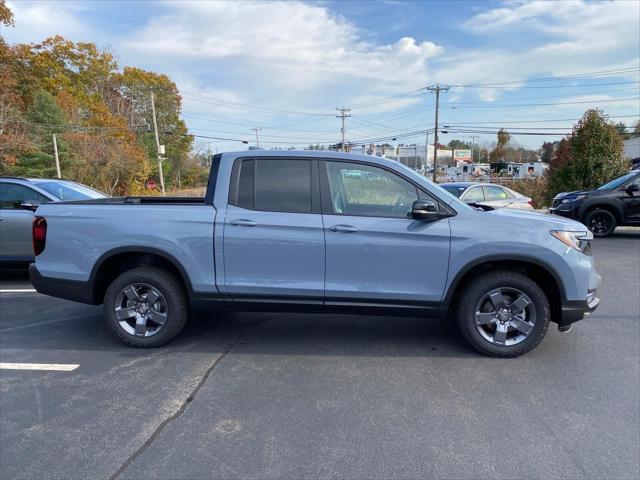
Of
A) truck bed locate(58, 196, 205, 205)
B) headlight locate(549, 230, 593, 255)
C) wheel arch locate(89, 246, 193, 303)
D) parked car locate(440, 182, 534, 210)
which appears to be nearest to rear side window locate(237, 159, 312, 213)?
truck bed locate(58, 196, 205, 205)

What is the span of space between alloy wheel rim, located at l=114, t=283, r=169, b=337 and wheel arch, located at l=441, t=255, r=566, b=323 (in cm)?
270

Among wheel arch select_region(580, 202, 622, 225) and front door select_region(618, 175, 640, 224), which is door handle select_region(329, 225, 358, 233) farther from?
front door select_region(618, 175, 640, 224)

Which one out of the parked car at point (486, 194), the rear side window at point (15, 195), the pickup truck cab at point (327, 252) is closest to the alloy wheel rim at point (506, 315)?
the pickup truck cab at point (327, 252)

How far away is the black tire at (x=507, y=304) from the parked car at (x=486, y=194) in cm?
726

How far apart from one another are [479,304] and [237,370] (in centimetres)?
224

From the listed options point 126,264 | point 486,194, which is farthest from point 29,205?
point 486,194

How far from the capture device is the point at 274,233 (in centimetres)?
371

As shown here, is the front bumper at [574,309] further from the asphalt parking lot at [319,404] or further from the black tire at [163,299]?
the black tire at [163,299]

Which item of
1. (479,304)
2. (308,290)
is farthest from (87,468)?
(479,304)

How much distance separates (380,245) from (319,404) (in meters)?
1.42

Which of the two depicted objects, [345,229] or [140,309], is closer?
[345,229]

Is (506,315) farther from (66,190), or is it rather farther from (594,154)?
(594,154)

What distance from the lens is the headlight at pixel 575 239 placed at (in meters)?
3.62

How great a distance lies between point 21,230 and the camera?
625 cm
